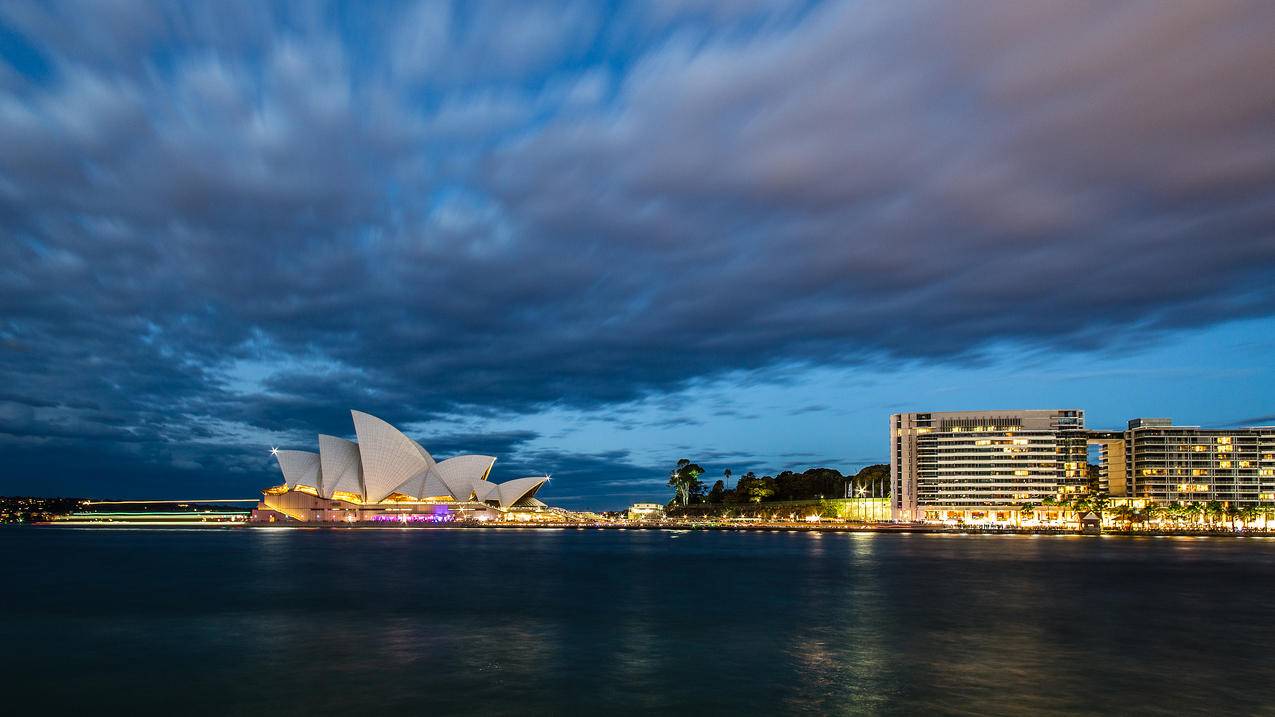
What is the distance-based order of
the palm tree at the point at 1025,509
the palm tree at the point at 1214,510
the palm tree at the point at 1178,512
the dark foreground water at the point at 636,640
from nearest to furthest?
the dark foreground water at the point at 636,640 → the palm tree at the point at 1214,510 → the palm tree at the point at 1178,512 → the palm tree at the point at 1025,509

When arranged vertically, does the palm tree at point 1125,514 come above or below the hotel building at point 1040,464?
below

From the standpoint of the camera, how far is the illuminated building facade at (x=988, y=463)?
549 feet

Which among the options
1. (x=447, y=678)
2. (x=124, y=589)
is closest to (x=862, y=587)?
(x=447, y=678)

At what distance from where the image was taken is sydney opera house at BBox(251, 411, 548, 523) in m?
143

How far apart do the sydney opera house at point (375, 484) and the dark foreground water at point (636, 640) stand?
7725 centimetres

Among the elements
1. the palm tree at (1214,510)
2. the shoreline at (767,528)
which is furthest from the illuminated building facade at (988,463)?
the palm tree at (1214,510)

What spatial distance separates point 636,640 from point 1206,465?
16616 cm

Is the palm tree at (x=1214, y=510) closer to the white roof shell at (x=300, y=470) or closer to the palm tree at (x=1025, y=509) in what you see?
the palm tree at (x=1025, y=509)

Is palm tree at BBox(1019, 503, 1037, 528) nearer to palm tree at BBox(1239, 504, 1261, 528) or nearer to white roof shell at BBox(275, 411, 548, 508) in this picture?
palm tree at BBox(1239, 504, 1261, 528)

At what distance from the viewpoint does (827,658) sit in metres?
29.3

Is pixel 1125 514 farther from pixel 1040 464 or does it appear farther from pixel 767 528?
pixel 767 528

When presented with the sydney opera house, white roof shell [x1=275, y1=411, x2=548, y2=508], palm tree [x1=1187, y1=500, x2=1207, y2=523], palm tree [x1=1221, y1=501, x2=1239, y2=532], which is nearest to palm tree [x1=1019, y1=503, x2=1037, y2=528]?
palm tree [x1=1187, y1=500, x2=1207, y2=523]

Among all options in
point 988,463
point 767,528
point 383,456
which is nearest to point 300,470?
point 383,456

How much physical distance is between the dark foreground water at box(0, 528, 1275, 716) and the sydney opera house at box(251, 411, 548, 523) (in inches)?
3042
